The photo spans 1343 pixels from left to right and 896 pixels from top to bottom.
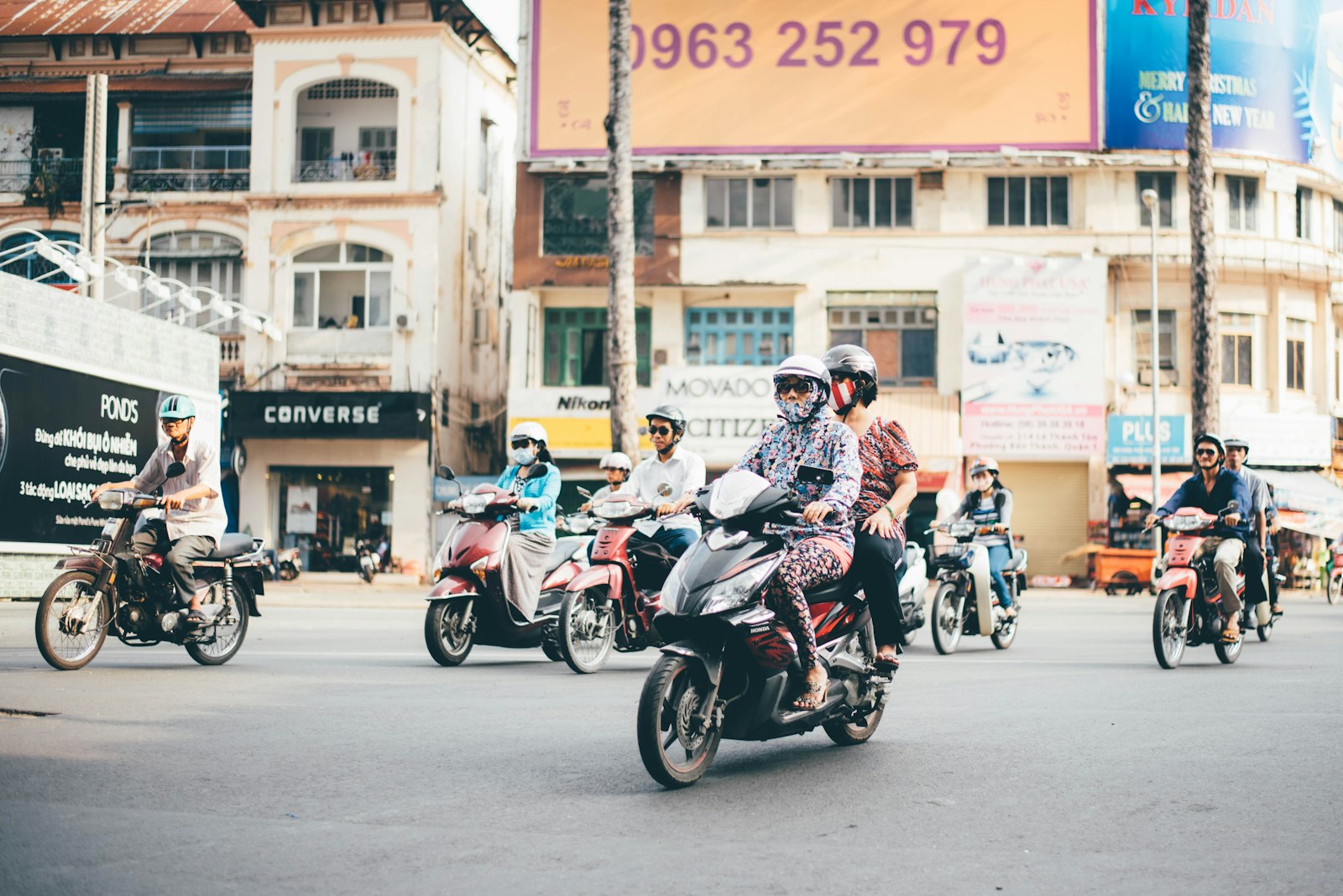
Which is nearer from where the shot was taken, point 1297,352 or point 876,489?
point 876,489

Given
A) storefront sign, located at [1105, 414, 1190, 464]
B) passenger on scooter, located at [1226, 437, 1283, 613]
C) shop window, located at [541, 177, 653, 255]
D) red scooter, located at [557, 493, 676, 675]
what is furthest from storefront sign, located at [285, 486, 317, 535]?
passenger on scooter, located at [1226, 437, 1283, 613]

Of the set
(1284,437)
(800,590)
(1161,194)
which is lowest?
(800,590)

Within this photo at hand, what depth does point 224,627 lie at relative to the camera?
1059 centimetres

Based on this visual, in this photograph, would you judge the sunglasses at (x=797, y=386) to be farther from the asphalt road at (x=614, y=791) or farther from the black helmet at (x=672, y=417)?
the black helmet at (x=672, y=417)

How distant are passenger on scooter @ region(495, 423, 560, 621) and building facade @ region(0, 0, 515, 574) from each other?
71.7 feet

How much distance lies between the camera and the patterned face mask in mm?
Result: 6566

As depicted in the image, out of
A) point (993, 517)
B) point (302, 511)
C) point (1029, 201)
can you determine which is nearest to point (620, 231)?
point (993, 517)

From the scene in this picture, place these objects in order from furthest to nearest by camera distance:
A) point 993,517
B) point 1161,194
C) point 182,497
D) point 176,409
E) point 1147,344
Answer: point 1147,344
point 1161,194
point 993,517
point 176,409
point 182,497

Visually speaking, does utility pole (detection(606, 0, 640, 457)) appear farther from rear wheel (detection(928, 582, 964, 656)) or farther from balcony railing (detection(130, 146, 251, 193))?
balcony railing (detection(130, 146, 251, 193))

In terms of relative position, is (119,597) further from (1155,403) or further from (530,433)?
(1155,403)

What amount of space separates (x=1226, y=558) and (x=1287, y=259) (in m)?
25.6

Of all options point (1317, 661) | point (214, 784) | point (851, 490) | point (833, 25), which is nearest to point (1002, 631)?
point (1317, 661)

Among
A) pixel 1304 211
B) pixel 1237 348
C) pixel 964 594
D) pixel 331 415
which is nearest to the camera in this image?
pixel 964 594

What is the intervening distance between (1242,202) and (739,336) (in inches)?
480
